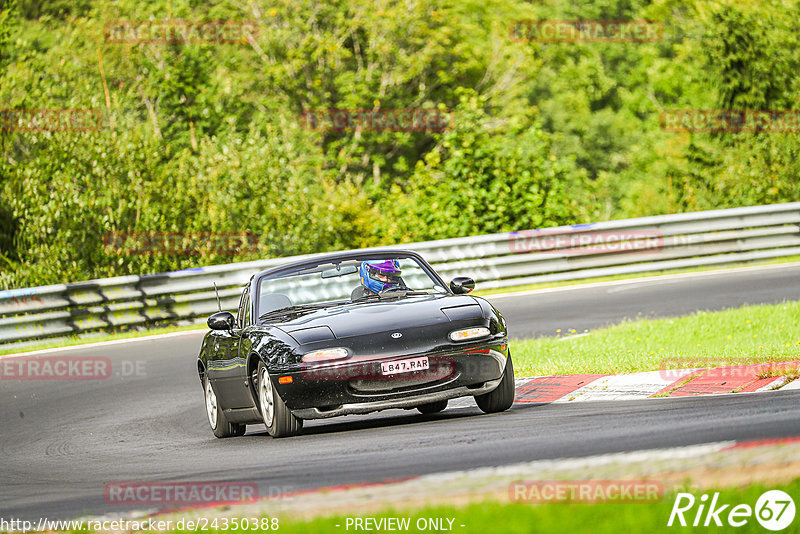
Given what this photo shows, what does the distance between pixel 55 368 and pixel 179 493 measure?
998cm

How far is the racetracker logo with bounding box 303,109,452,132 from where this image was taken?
4294 centimetres

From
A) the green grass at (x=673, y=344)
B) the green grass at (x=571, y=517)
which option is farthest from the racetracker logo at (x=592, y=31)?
the green grass at (x=571, y=517)

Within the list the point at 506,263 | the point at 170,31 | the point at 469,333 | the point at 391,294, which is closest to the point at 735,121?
the point at 506,263

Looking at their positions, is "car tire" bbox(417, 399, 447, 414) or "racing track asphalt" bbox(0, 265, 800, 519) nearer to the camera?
"racing track asphalt" bbox(0, 265, 800, 519)

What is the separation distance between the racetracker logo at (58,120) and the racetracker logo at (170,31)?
12195mm

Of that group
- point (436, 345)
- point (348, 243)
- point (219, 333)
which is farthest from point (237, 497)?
point (348, 243)

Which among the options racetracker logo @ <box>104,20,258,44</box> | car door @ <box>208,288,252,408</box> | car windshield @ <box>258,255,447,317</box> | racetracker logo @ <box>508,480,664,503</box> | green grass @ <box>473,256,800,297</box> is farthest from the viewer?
racetracker logo @ <box>104,20,258,44</box>

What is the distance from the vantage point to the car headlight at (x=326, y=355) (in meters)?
8.33

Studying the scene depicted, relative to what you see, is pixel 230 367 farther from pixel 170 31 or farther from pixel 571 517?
pixel 170 31

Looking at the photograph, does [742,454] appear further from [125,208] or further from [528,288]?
[125,208]

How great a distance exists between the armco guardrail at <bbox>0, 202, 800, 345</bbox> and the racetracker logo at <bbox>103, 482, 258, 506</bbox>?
12.2 meters

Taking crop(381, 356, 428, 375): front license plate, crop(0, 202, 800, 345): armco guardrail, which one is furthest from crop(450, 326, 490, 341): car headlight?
crop(0, 202, 800, 345): armco guardrail

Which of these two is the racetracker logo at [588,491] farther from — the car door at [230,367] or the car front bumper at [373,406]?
the car door at [230,367]

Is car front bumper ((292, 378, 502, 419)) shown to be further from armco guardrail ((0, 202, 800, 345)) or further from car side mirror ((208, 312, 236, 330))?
armco guardrail ((0, 202, 800, 345))
